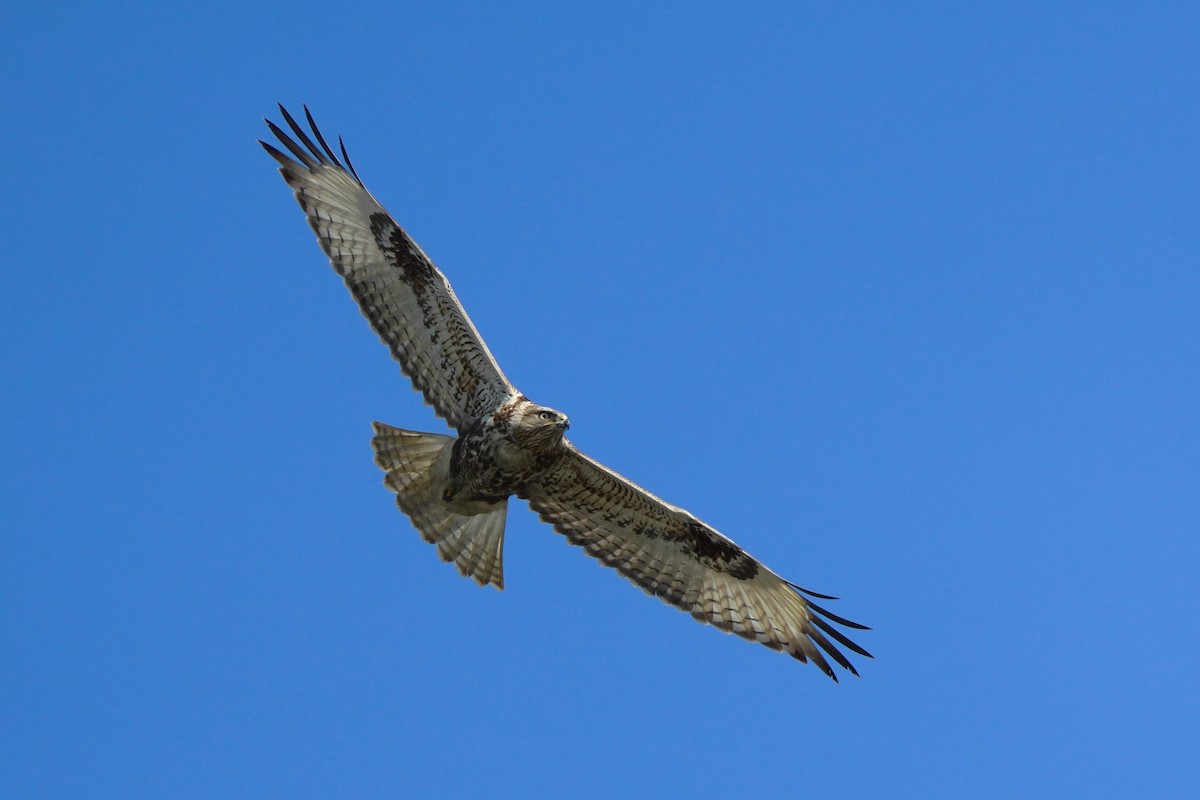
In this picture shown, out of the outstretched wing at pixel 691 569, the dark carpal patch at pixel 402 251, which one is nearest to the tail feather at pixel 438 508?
the outstretched wing at pixel 691 569

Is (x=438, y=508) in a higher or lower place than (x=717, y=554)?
lower

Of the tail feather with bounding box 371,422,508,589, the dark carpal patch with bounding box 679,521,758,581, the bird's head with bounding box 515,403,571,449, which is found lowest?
the tail feather with bounding box 371,422,508,589

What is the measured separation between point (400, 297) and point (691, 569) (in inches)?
121

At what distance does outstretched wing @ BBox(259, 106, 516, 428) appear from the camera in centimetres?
1043

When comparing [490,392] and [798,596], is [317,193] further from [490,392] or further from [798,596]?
[798,596]

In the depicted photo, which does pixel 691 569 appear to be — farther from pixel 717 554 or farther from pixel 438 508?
pixel 438 508

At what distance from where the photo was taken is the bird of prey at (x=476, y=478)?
10.4 m

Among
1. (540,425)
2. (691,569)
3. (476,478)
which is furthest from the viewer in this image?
(691,569)

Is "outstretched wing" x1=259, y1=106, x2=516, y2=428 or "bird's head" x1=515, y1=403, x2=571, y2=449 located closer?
"bird's head" x1=515, y1=403, x2=571, y2=449

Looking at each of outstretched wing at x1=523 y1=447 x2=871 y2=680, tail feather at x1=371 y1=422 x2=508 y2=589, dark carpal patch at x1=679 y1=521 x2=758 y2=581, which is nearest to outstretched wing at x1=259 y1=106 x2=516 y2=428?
tail feather at x1=371 y1=422 x2=508 y2=589

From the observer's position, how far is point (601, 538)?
10.8 metres

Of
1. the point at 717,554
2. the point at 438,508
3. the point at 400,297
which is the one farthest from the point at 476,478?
the point at 717,554

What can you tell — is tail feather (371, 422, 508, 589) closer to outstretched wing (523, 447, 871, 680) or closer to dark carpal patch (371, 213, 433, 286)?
outstretched wing (523, 447, 871, 680)

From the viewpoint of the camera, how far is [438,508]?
10.7 m
